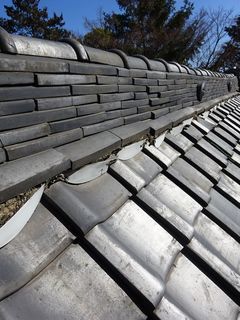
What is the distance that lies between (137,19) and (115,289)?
2592cm

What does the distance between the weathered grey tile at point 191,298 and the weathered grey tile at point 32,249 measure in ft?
1.66

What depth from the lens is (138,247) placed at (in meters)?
1.56

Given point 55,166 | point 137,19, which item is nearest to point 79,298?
point 55,166

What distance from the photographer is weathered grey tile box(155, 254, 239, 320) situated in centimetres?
134

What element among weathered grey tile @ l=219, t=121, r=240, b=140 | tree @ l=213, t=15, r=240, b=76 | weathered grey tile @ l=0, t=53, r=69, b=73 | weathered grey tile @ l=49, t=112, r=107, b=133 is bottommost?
tree @ l=213, t=15, r=240, b=76

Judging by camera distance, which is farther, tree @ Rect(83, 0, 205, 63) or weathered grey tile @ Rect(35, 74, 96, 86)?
tree @ Rect(83, 0, 205, 63)

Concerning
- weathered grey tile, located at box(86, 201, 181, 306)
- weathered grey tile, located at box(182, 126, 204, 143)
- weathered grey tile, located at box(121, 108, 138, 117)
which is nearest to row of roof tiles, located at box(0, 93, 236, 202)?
weathered grey tile, located at box(121, 108, 138, 117)

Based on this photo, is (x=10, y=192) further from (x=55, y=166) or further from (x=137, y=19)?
(x=137, y=19)

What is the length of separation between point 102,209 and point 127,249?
0.83 feet

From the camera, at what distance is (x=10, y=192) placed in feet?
4.17

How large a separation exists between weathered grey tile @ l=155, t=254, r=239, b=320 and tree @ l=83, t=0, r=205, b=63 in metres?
22.8

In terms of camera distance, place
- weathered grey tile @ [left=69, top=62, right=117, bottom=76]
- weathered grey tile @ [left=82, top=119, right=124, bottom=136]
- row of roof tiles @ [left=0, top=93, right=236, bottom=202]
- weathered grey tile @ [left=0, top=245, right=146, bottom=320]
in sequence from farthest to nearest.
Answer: weathered grey tile @ [left=82, top=119, right=124, bottom=136] → weathered grey tile @ [left=69, top=62, right=117, bottom=76] → row of roof tiles @ [left=0, top=93, right=236, bottom=202] → weathered grey tile @ [left=0, top=245, right=146, bottom=320]

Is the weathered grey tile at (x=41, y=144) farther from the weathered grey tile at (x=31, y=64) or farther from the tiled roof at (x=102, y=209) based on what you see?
the weathered grey tile at (x=31, y=64)

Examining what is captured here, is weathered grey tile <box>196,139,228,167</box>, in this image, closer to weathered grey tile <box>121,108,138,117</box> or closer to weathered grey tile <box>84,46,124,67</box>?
weathered grey tile <box>121,108,138,117</box>
